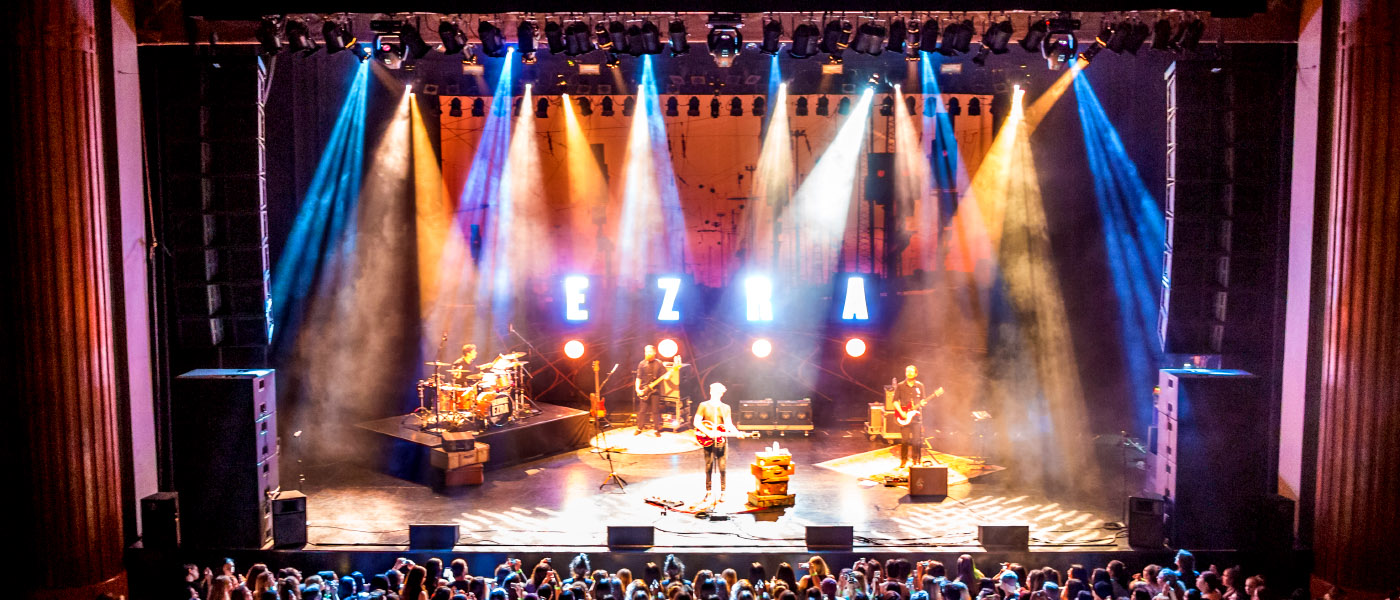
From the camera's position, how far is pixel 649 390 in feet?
50.7

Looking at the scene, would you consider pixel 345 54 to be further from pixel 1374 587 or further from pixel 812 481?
pixel 1374 587

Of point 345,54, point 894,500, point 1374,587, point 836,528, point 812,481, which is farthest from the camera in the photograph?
point 345,54

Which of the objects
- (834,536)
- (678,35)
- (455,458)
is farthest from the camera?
(455,458)

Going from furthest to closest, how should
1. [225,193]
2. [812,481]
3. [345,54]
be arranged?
[345,54] → [812,481] → [225,193]

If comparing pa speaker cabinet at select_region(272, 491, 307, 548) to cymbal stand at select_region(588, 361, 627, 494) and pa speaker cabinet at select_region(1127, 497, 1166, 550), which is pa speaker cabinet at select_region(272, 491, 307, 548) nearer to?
cymbal stand at select_region(588, 361, 627, 494)

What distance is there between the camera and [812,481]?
39.9 feet

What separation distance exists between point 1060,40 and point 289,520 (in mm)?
8815

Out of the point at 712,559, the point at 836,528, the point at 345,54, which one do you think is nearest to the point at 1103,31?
the point at 836,528

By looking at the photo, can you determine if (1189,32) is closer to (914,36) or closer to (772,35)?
(914,36)

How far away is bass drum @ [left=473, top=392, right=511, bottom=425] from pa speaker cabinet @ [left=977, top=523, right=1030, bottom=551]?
275 inches

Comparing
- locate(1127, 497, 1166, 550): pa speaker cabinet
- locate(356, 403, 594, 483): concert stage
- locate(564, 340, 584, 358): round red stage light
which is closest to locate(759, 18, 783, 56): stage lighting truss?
locate(1127, 497, 1166, 550): pa speaker cabinet

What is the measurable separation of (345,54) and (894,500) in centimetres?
991

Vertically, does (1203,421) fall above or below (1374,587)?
above

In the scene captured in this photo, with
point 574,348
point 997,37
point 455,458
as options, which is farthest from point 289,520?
point 997,37
